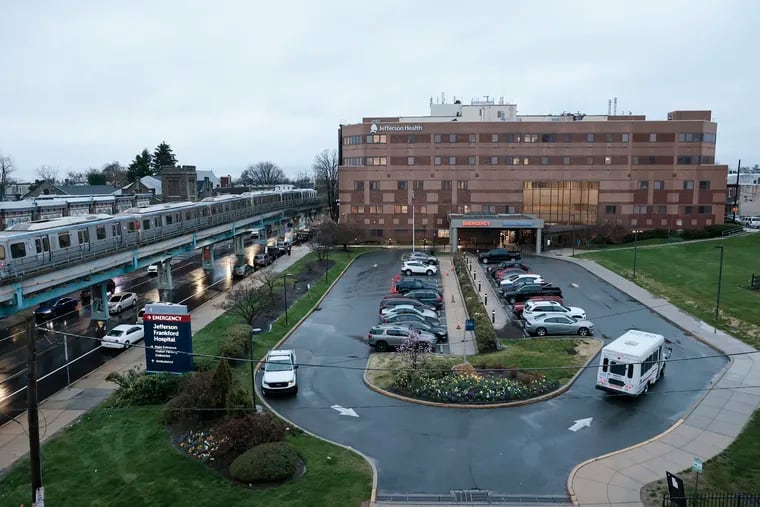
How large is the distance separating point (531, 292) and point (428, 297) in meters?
7.70

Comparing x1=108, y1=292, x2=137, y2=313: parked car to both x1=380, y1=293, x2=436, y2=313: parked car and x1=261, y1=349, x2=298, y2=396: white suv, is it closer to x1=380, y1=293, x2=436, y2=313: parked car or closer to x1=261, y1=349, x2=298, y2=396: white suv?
x1=380, y1=293, x2=436, y2=313: parked car

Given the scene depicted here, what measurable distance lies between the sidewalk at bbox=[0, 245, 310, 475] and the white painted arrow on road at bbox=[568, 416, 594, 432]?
18734 mm

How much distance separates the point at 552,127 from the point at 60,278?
2490 inches

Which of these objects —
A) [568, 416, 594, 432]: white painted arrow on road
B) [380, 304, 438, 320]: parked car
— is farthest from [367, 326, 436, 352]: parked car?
[568, 416, 594, 432]: white painted arrow on road

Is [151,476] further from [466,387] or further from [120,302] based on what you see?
[120,302]

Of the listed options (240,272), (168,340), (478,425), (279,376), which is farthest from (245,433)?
(240,272)

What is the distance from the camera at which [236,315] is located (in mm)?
36062

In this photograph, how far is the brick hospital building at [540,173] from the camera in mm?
74375

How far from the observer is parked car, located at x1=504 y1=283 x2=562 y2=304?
4025cm

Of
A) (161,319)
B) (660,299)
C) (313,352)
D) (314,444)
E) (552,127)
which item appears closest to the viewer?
(314,444)

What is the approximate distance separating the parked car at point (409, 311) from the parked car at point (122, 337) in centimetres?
Result: 1445

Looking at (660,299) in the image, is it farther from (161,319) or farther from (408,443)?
(161,319)

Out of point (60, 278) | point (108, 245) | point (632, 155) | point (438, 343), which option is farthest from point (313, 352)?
point (632, 155)

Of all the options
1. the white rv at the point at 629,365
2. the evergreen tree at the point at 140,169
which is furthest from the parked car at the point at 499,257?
the evergreen tree at the point at 140,169
